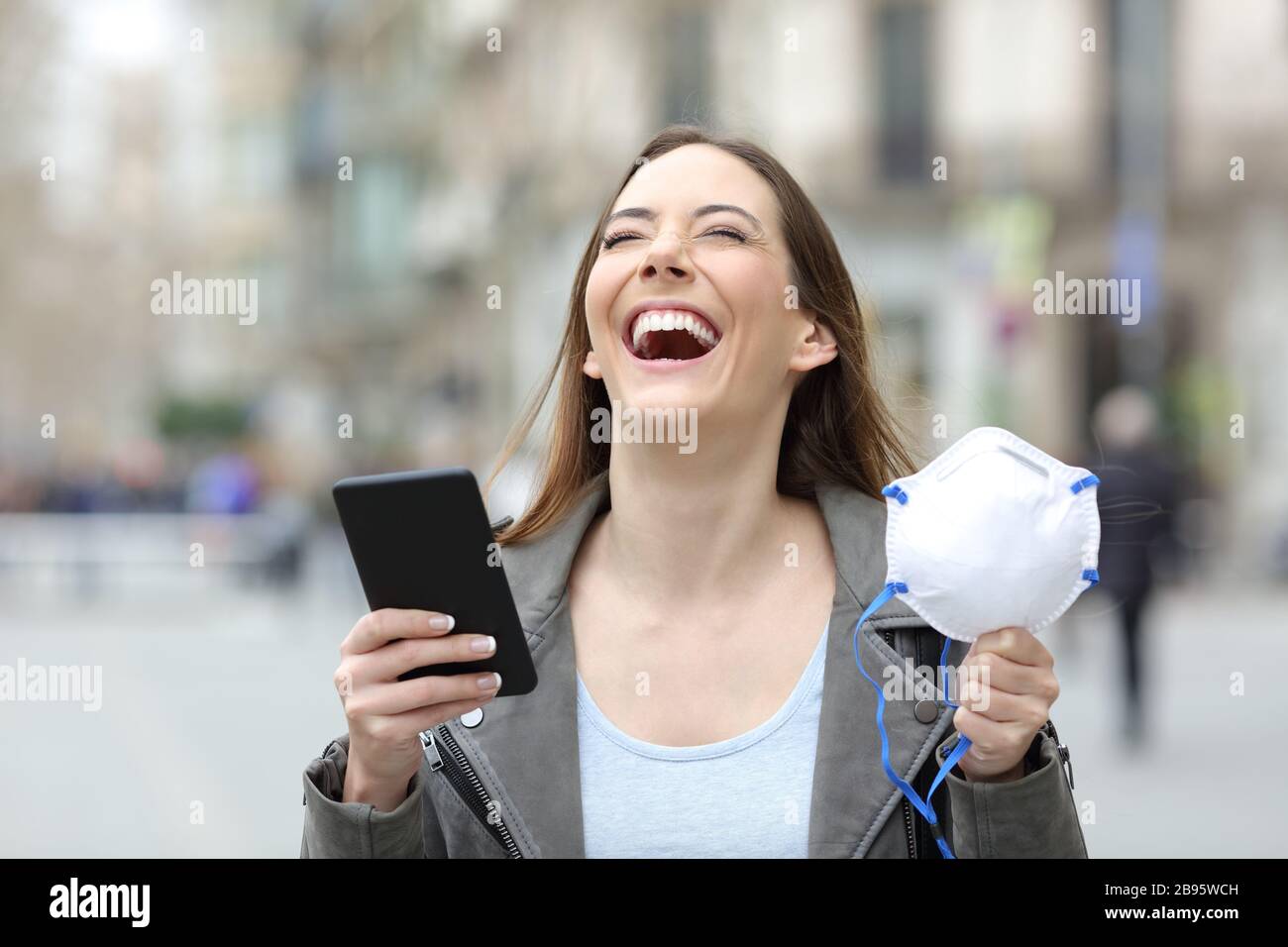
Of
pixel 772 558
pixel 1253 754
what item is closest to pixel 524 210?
pixel 1253 754

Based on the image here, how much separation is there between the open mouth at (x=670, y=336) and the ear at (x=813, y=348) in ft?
0.49

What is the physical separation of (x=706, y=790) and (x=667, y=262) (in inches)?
30.3

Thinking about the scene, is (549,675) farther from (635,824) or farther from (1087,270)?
(1087,270)

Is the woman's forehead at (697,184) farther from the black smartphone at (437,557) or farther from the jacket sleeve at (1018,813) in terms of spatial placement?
the jacket sleeve at (1018,813)

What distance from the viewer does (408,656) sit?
1.97 m

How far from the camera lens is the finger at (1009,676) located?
6.24 ft

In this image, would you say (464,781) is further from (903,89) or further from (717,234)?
(903,89)

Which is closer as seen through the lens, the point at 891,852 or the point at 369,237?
the point at 891,852

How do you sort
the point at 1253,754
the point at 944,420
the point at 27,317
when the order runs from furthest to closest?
the point at 27,317, the point at 1253,754, the point at 944,420

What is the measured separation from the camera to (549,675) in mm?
2369

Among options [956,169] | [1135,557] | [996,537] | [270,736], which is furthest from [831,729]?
[956,169]

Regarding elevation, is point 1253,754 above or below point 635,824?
below
